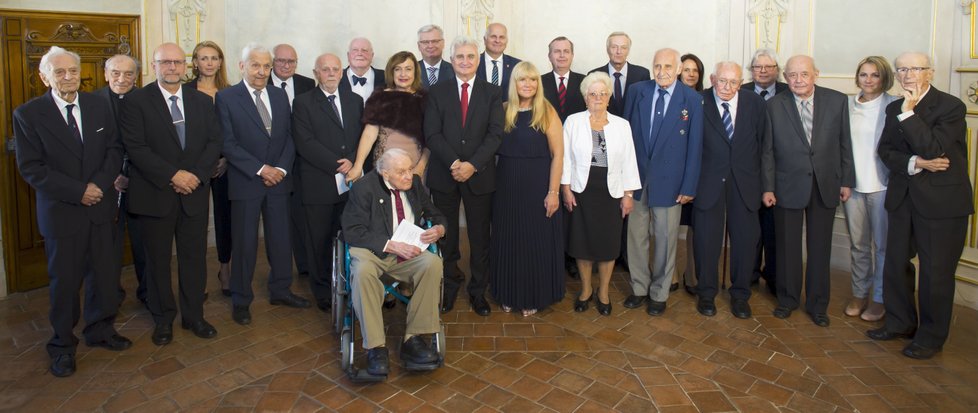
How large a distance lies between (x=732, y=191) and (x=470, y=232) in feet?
5.77

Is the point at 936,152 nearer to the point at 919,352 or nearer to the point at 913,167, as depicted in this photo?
the point at 913,167

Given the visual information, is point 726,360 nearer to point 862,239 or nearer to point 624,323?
point 624,323

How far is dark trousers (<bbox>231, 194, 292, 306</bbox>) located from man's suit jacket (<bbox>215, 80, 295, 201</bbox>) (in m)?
0.07

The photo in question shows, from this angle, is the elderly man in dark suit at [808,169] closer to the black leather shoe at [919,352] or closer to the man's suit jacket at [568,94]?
the black leather shoe at [919,352]

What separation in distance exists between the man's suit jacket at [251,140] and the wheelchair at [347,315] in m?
0.84

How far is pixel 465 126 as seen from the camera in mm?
4750

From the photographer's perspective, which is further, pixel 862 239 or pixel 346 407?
pixel 862 239

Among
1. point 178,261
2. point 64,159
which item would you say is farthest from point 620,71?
point 64,159

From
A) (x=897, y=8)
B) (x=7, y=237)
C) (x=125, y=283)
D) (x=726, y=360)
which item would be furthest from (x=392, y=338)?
(x=897, y=8)

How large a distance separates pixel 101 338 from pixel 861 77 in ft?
16.0

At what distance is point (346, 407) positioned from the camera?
3.66 m

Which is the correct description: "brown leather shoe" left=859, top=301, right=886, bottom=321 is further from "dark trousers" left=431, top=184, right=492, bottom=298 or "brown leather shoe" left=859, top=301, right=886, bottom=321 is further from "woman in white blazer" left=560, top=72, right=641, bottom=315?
"dark trousers" left=431, top=184, right=492, bottom=298

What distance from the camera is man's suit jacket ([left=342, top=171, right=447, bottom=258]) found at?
407 centimetres

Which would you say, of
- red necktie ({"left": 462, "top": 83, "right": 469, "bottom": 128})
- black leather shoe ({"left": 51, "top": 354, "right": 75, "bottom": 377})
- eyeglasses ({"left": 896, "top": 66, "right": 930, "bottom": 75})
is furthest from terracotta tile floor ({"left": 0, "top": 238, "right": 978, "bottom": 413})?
eyeglasses ({"left": 896, "top": 66, "right": 930, "bottom": 75})
